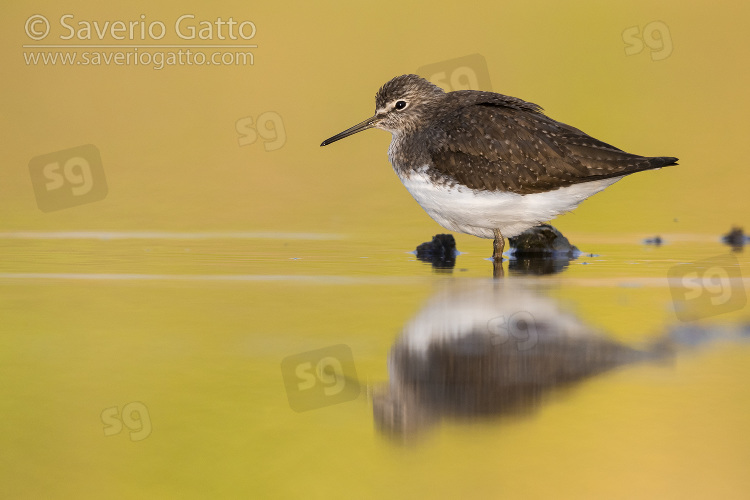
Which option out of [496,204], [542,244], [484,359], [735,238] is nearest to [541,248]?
[542,244]

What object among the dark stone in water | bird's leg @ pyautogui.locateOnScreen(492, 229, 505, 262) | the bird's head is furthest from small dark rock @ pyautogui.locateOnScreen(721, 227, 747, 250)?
the bird's head

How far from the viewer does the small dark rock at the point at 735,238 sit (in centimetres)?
1245

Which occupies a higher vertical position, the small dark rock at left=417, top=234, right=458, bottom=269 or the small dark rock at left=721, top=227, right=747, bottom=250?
the small dark rock at left=417, top=234, right=458, bottom=269

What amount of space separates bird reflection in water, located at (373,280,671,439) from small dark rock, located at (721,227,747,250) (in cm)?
491

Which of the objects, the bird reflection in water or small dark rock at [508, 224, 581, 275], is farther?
small dark rock at [508, 224, 581, 275]

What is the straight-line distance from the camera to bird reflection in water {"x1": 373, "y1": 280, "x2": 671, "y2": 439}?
556 cm

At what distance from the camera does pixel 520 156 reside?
34.8 ft

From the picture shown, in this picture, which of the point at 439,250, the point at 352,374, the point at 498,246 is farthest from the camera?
the point at 439,250

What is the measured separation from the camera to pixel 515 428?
5.20 meters

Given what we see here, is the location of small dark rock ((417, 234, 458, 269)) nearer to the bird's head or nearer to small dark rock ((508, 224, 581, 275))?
small dark rock ((508, 224, 581, 275))

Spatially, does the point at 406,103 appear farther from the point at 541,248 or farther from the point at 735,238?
the point at 735,238

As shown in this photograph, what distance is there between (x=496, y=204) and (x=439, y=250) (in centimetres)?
148

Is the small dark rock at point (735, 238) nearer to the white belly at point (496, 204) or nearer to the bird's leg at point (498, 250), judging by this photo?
the white belly at point (496, 204)

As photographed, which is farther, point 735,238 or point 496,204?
point 735,238
